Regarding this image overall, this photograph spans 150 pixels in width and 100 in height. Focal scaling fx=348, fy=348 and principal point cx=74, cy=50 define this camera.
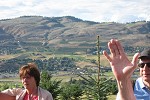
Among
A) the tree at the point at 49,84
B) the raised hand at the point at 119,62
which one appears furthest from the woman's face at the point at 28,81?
the tree at the point at 49,84

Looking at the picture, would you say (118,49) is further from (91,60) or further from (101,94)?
(91,60)

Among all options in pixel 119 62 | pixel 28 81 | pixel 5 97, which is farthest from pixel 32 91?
pixel 119 62

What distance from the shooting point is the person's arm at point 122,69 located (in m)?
2.76

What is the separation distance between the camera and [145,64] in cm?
383

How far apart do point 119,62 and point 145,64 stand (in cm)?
107

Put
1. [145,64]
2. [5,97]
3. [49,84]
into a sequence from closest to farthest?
[145,64] → [5,97] → [49,84]

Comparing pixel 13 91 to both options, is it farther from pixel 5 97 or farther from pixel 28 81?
pixel 5 97

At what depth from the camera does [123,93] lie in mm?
2754

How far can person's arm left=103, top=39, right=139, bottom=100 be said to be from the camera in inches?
108

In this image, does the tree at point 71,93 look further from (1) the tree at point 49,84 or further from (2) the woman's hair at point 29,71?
(2) the woman's hair at point 29,71

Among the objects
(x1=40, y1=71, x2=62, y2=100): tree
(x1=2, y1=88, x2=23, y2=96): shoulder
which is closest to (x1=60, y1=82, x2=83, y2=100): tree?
(x1=40, y1=71, x2=62, y2=100): tree

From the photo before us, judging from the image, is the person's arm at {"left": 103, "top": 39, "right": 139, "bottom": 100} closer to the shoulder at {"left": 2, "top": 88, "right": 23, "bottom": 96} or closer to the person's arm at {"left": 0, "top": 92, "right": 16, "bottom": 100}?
the person's arm at {"left": 0, "top": 92, "right": 16, "bottom": 100}

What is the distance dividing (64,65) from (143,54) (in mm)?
196231

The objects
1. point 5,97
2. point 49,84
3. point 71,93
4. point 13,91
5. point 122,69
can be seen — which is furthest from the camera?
point 71,93
